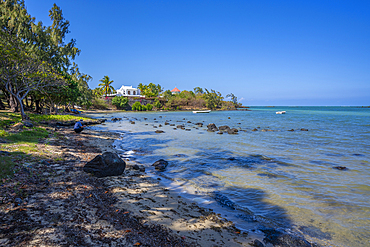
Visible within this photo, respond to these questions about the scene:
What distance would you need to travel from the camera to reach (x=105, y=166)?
785 cm

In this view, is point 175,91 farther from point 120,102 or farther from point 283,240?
point 283,240

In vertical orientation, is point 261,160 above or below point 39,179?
below

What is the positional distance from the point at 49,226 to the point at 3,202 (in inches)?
64.0

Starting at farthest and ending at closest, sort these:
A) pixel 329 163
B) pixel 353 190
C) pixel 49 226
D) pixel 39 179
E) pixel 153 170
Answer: pixel 329 163 < pixel 153 170 < pixel 353 190 < pixel 39 179 < pixel 49 226

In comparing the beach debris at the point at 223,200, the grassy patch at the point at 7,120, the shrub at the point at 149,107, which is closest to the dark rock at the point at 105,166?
the beach debris at the point at 223,200

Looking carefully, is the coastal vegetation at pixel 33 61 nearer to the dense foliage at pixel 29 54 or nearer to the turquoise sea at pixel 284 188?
the dense foliage at pixel 29 54

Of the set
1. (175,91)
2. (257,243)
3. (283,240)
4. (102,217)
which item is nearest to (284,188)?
(283,240)

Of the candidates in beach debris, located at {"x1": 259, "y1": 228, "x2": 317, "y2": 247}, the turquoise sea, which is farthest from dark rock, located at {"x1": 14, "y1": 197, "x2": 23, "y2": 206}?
beach debris, located at {"x1": 259, "y1": 228, "x2": 317, "y2": 247}

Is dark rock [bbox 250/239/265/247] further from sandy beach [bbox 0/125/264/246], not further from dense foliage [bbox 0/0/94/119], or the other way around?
dense foliage [bbox 0/0/94/119]

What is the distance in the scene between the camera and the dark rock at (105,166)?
777 cm

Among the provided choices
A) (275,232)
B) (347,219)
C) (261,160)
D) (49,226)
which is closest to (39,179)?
(49,226)

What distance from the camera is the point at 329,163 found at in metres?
12.0

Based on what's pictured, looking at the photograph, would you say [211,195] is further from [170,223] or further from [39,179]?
[39,179]

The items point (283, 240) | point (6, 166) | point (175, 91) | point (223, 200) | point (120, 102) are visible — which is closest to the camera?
point (283, 240)
